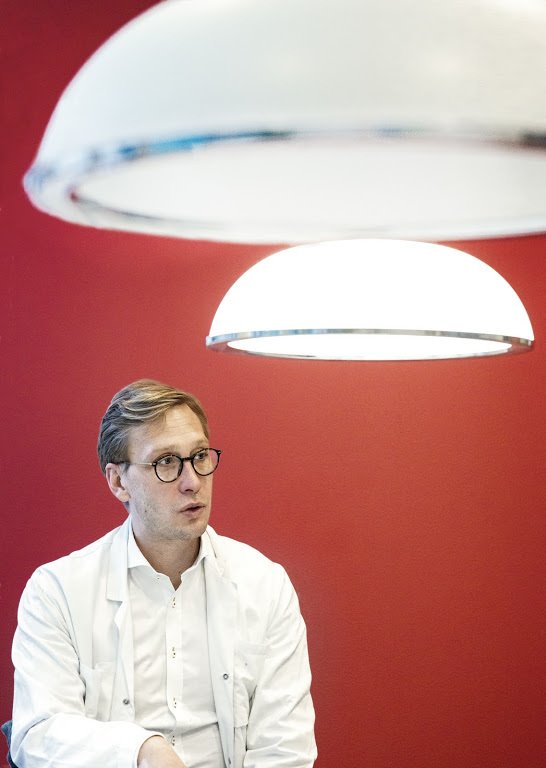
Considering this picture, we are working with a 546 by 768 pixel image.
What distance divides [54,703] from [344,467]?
4.66 ft

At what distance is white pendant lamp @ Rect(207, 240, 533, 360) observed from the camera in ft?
5.45

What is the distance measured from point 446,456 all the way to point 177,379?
921 mm

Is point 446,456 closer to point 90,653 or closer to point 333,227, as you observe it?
point 90,653

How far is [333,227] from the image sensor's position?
107 cm

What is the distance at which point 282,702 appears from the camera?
250 centimetres

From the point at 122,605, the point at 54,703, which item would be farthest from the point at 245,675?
the point at 54,703

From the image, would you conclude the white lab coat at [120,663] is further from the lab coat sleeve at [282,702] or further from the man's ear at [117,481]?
the man's ear at [117,481]

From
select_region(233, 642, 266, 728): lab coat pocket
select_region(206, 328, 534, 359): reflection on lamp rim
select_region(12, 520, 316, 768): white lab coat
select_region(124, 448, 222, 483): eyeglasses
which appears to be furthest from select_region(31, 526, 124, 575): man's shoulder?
select_region(206, 328, 534, 359): reflection on lamp rim

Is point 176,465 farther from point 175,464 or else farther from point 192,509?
point 192,509

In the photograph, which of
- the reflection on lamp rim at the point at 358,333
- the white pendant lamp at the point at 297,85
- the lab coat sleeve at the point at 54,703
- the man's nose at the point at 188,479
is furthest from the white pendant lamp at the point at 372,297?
the lab coat sleeve at the point at 54,703

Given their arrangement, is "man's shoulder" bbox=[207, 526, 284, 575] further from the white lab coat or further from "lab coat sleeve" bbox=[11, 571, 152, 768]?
"lab coat sleeve" bbox=[11, 571, 152, 768]

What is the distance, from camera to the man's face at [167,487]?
2.61 meters

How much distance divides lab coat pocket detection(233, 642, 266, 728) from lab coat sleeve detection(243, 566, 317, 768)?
0.05 ft

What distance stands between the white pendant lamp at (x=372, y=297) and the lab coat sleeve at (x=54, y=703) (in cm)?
96
